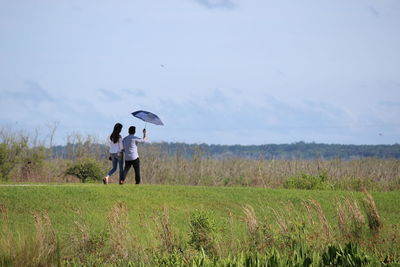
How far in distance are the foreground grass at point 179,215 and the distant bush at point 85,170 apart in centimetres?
553

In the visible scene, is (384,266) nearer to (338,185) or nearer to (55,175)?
(338,185)

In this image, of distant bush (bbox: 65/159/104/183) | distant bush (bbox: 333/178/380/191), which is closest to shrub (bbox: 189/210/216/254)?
distant bush (bbox: 333/178/380/191)

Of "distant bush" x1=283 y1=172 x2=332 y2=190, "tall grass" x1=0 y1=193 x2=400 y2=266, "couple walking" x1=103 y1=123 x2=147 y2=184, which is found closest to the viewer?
"tall grass" x1=0 y1=193 x2=400 y2=266

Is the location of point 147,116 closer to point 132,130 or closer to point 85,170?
point 132,130

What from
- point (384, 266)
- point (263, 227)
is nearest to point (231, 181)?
point (263, 227)

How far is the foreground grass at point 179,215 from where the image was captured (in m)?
10.9

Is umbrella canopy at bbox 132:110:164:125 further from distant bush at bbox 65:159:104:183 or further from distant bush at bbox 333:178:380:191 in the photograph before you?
distant bush at bbox 333:178:380:191

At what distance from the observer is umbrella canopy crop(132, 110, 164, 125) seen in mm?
20109

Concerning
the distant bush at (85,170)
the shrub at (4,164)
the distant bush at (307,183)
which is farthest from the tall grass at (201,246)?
the shrub at (4,164)

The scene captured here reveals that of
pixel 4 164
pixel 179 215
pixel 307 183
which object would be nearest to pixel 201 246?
pixel 179 215

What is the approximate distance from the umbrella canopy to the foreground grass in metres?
2.39

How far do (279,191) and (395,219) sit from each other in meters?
3.86

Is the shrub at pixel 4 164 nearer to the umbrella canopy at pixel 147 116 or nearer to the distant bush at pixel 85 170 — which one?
the distant bush at pixel 85 170

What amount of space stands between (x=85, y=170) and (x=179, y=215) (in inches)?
347
